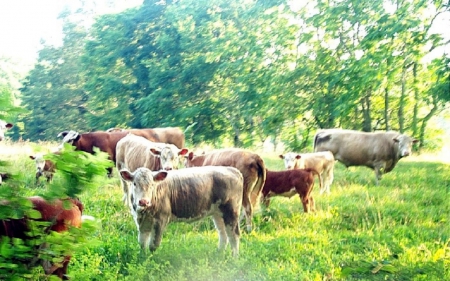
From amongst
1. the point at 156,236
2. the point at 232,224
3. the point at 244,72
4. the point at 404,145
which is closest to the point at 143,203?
the point at 156,236

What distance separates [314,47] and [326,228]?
Answer: 20.3 metres

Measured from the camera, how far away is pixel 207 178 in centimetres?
662

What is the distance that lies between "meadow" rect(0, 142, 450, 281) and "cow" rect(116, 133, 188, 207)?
60 cm

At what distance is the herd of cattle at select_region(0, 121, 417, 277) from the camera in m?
6.16

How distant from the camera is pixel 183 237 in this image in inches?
276

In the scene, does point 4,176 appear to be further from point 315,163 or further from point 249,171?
point 315,163

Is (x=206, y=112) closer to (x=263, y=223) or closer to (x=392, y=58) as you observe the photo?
(x=392, y=58)

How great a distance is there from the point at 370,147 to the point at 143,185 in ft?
33.1

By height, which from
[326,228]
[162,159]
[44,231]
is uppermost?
[44,231]

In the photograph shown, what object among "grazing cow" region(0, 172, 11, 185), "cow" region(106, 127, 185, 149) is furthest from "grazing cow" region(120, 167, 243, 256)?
"cow" region(106, 127, 185, 149)

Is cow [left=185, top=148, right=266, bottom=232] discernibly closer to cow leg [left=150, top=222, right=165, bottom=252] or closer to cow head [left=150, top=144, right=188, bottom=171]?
cow head [left=150, top=144, right=188, bottom=171]

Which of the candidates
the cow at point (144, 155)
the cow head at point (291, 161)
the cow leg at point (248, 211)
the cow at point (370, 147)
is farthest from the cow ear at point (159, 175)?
the cow at point (370, 147)

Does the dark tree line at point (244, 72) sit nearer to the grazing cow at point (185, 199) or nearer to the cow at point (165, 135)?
the cow at point (165, 135)

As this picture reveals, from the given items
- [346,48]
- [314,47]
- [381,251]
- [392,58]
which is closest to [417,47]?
[392,58]
